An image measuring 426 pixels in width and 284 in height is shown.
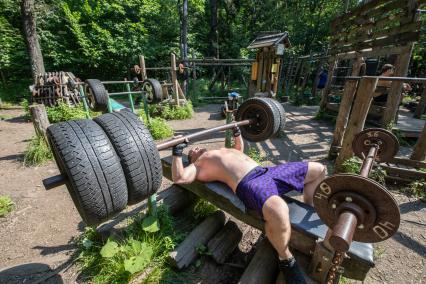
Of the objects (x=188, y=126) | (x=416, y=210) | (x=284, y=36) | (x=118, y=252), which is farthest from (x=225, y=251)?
(x=284, y=36)

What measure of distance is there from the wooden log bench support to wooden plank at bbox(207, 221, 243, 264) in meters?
0.39

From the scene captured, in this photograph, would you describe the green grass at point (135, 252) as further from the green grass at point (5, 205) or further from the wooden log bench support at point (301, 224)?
the green grass at point (5, 205)

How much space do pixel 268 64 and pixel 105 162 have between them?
299 inches

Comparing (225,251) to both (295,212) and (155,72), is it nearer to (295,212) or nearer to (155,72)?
(295,212)

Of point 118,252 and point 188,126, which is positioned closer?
point 118,252

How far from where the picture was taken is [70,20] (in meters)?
13.0

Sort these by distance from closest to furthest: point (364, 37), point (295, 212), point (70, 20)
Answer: point (295, 212) < point (364, 37) < point (70, 20)

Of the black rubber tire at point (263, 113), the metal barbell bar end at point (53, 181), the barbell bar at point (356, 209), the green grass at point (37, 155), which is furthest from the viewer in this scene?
the green grass at point (37, 155)

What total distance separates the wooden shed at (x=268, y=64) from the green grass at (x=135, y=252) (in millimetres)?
6545

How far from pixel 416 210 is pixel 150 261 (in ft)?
12.0

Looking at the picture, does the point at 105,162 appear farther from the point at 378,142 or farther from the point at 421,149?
the point at 421,149

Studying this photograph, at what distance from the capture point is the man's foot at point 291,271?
1.77 meters

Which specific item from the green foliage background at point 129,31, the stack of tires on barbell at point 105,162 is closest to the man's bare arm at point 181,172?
the stack of tires on barbell at point 105,162

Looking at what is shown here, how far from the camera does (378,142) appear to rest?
280 cm
